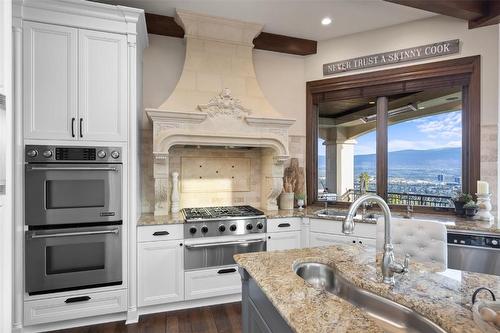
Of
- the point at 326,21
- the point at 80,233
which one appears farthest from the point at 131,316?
the point at 326,21

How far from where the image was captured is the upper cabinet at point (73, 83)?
224cm

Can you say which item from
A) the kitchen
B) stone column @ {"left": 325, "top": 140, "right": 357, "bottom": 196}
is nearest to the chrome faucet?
the kitchen

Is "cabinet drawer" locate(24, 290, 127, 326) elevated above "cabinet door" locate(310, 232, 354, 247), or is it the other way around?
"cabinet door" locate(310, 232, 354, 247)

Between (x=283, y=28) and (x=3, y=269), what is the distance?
11.4ft

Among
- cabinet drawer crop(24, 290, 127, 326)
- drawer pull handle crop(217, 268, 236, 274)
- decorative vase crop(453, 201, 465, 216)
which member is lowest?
cabinet drawer crop(24, 290, 127, 326)

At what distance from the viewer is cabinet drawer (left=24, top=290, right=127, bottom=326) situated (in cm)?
225

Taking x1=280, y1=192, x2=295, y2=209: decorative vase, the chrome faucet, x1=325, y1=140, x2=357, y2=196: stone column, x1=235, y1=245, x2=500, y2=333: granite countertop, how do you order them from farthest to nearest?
x1=325, y1=140, x2=357, y2=196: stone column → x1=280, y1=192, x2=295, y2=209: decorative vase → the chrome faucet → x1=235, y1=245, x2=500, y2=333: granite countertop

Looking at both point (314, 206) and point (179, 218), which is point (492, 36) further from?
point (179, 218)

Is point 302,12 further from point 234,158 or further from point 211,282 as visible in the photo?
point 211,282

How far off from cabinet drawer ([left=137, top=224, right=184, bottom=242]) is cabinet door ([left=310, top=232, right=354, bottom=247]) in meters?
1.45

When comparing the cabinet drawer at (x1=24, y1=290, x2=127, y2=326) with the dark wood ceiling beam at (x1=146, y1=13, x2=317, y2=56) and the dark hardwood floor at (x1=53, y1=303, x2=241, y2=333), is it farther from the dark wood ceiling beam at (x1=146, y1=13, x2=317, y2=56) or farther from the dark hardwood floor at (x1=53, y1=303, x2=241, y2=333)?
the dark wood ceiling beam at (x1=146, y1=13, x2=317, y2=56)

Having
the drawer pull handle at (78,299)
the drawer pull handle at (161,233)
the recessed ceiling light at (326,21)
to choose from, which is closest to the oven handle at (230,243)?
the drawer pull handle at (161,233)

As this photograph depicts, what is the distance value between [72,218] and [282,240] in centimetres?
204

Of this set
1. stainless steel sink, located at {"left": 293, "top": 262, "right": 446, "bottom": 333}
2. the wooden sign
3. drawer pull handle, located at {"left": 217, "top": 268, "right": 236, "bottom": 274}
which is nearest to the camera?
stainless steel sink, located at {"left": 293, "top": 262, "right": 446, "bottom": 333}
